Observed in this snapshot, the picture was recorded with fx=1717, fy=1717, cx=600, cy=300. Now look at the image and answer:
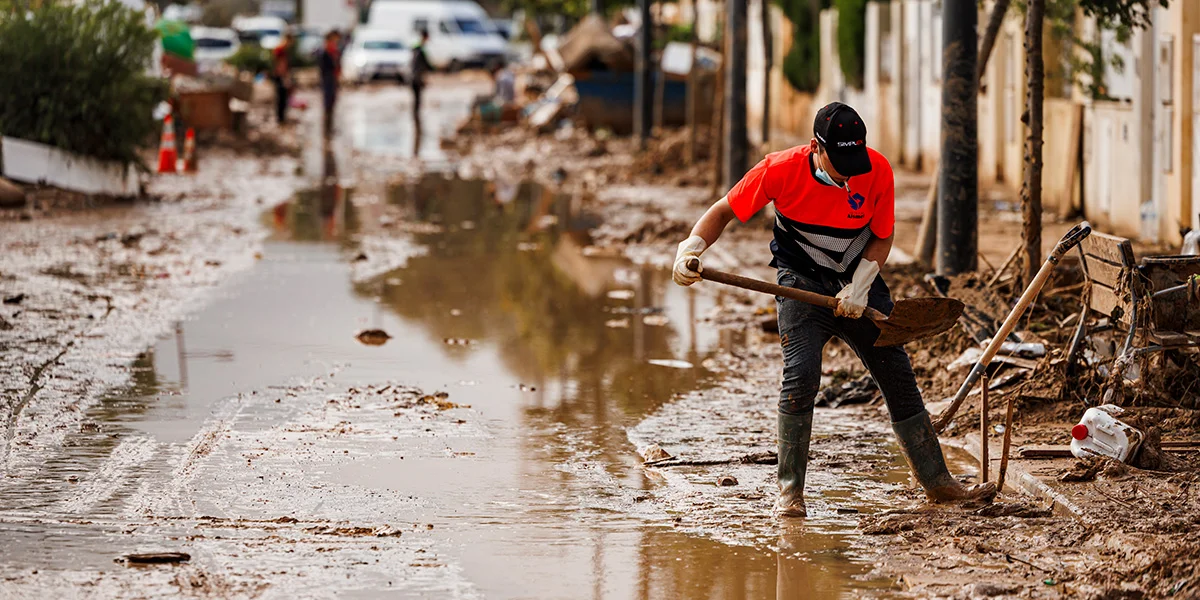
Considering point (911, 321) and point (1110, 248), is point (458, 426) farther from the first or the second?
point (1110, 248)

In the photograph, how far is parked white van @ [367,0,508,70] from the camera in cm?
5509

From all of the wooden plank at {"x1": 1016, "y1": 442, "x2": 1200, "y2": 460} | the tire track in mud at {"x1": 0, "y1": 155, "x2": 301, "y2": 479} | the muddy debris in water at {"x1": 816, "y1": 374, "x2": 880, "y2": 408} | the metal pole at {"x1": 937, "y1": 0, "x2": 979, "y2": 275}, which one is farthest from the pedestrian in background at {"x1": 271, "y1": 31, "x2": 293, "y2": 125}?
the wooden plank at {"x1": 1016, "y1": 442, "x2": 1200, "y2": 460}

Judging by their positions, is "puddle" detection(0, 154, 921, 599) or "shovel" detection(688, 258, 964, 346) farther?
"shovel" detection(688, 258, 964, 346)

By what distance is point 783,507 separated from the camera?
6.59 m

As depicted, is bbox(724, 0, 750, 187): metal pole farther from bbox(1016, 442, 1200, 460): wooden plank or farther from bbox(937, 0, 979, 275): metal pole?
bbox(1016, 442, 1200, 460): wooden plank

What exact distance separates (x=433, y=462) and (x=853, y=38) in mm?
19860

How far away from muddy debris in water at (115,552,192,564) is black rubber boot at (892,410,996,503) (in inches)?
109

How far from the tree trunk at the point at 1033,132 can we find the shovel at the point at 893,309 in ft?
9.51

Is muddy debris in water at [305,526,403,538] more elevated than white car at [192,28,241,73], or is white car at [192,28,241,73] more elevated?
white car at [192,28,241,73]

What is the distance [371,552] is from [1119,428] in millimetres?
3160

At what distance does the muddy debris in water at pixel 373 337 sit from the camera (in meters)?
10.4

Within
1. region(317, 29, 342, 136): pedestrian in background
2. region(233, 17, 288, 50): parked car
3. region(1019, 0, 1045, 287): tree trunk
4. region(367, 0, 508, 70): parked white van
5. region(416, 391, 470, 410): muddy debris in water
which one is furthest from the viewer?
region(233, 17, 288, 50): parked car

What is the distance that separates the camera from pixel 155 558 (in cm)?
583

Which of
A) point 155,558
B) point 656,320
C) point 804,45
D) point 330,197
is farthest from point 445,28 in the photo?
point 155,558
